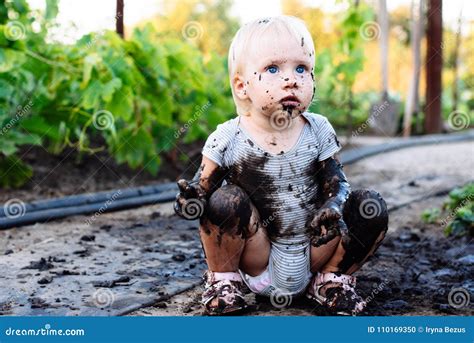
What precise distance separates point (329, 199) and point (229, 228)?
346 mm

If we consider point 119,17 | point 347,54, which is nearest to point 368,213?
point 119,17

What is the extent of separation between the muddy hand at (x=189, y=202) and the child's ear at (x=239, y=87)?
35 cm

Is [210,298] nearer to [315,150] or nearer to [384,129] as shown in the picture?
[315,150]

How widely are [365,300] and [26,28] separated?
2.95m

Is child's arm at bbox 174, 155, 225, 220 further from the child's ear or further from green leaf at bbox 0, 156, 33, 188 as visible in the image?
green leaf at bbox 0, 156, 33, 188

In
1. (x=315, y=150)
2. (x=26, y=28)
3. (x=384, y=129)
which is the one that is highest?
(x=26, y=28)

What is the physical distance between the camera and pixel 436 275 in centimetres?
337

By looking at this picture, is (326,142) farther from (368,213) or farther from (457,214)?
(457,214)

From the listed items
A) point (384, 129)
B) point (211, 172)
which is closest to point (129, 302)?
point (211, 172)

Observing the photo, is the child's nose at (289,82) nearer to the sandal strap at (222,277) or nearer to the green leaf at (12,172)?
the sandal strap at (222,277)
